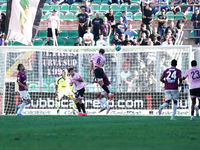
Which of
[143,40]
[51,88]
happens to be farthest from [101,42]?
[51,88]

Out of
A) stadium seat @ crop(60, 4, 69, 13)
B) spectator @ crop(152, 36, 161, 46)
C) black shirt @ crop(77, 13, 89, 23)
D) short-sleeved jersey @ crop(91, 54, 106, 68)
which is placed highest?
stadium seat @ crop(60, 4, 69, 13)

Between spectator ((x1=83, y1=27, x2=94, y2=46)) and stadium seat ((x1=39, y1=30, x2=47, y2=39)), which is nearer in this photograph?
spectator ((x1=83, y1=27, x2=94, y2=46))

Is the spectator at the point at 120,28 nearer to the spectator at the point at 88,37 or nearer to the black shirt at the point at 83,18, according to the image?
the spectator at the point at 88,37

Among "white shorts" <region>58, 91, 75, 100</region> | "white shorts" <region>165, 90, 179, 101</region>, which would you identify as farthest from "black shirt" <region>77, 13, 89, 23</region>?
"white shorts" <region>165, 90, 179, 101</region>

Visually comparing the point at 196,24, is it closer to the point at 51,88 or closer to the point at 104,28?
the point at 104,28

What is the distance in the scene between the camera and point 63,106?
17094mm

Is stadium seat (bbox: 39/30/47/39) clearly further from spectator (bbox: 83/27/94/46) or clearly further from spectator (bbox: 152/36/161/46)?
spectator (bbox: 152/36/161/46)

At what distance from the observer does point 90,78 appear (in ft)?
57.4

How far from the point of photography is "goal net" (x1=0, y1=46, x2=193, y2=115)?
16.7 m

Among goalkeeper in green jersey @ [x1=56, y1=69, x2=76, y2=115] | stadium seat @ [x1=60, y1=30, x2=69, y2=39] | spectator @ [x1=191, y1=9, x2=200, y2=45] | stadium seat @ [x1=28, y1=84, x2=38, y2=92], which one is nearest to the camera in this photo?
goalkeeper in green jersey @ [x1=56, y1=69, x2=76, y2=115]

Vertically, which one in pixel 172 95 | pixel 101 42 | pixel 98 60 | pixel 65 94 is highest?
pixel 101 42

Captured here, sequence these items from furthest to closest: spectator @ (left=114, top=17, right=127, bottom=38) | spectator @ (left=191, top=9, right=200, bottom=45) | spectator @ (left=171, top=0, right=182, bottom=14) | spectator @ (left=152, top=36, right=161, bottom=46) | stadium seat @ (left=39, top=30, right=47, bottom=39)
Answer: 1. spectator @ (left=171, top=0, right=182, bottom=14)
2. stadium seat @ (left=39, top=30, right=47, bottom=39)
3. spectator @ (left=191, top=9, right=200, bottom=45)
4. spectator @ (left=114, top=17, right=127, bottom=38)
5. spectator @ (left=152, top=36, right=161, bottom=46)

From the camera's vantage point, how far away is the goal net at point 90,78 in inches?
659

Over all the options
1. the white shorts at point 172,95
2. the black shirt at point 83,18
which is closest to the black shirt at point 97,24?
the black shirt at point 83,18
